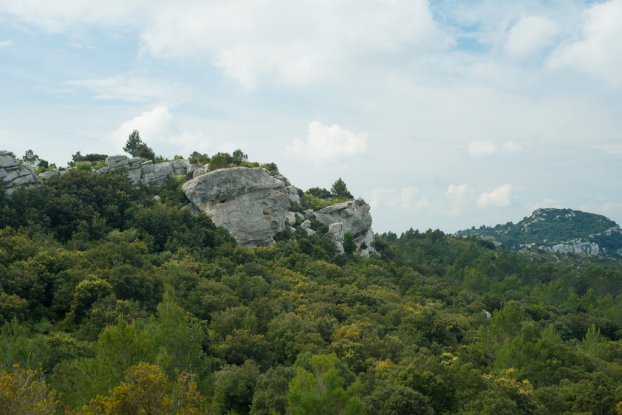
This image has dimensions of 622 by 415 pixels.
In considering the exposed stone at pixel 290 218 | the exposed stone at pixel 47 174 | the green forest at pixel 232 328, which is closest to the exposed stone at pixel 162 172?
the green forest at pixel 232 328

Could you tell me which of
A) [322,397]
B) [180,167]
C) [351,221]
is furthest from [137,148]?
[322,397]

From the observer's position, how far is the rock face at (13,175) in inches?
2099

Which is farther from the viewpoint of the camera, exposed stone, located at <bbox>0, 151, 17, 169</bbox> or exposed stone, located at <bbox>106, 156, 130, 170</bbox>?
exposed stone, located at <bbox>106, 156, 130, 170</bbox>

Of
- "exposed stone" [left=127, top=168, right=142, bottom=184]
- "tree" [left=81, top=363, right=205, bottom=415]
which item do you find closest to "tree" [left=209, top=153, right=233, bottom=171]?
"exposed stone" [left=127, top=168, right=142, bottom=184]

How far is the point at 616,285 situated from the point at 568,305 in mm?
Result: 28769

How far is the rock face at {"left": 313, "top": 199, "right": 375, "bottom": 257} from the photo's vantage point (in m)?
74.3

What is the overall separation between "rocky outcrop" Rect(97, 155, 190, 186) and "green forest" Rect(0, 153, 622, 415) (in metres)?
2.22

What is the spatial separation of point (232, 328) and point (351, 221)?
4177cm

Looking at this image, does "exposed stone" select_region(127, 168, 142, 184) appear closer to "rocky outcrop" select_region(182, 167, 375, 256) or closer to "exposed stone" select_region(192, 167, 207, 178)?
"rocky outcrop" select_region(182, 167, 375, 256)

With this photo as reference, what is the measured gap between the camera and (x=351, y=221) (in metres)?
76.3

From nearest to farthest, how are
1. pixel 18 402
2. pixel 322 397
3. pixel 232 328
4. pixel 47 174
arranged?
pixel 18 402 < pixel 322 397 < pixel 232 328 < pixel 47 174

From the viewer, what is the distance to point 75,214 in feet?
175

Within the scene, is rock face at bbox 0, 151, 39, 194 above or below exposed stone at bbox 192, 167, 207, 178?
below

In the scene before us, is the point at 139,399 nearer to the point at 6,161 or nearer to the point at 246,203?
the point at 6,161
